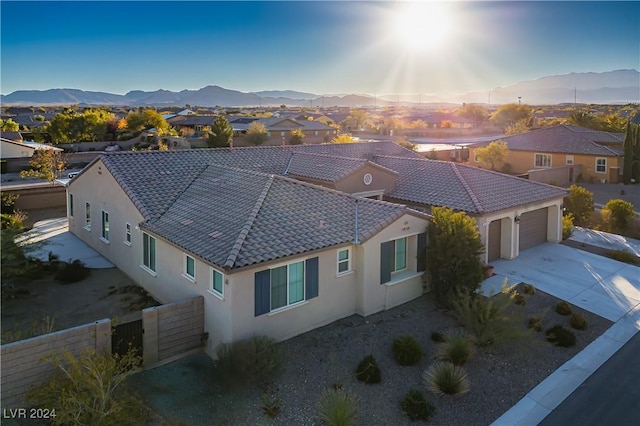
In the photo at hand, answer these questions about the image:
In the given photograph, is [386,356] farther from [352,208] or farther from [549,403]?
[352,208]

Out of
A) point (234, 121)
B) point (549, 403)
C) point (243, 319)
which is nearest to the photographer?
point (549, 403)

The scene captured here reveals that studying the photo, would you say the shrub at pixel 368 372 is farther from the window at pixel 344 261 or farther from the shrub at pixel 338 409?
the window at pixel 344 261

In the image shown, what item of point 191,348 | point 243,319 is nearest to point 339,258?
point 243,319

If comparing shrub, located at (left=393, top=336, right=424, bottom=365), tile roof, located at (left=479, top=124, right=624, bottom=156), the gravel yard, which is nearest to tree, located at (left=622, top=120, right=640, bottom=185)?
tile roof, located at (left=479, top=124, right=624, bottom=156)

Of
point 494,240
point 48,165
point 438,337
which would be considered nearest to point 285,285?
point 438,337

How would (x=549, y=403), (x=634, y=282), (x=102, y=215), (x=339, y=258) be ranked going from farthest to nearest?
(x=102, y=215)
(x=634, y=282)
(x=339, y=258)
(x=549, y=403)

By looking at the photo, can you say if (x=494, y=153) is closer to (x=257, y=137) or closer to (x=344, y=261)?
(x=257, y=137)
